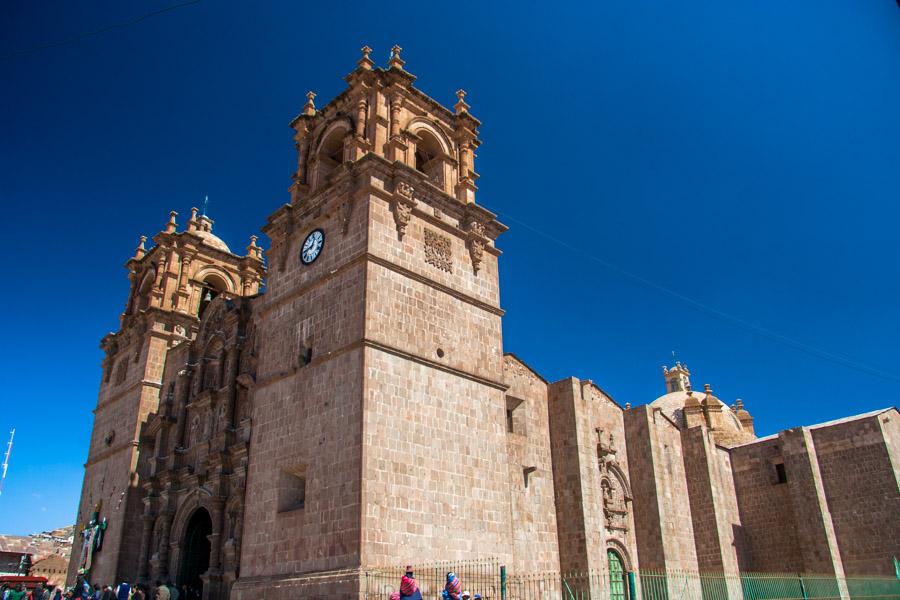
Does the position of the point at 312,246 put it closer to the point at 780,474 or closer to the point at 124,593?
the point at 124,593

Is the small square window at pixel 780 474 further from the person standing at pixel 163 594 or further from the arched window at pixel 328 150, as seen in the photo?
the person standing at pixel 163 594

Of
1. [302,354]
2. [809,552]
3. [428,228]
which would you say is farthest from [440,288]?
[809,552]

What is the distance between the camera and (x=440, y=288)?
19.1 m

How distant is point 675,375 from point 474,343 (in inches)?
1057

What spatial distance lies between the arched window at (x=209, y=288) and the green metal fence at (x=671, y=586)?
59.2 ft

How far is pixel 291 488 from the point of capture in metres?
17.4

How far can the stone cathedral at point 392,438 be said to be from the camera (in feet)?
53.5

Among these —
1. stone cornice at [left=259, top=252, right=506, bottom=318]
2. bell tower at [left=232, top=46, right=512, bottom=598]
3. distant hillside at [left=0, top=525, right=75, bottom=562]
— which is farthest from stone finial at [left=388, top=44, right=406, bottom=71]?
distant hillside at [left=0, top=525, right=75, bottom=562]

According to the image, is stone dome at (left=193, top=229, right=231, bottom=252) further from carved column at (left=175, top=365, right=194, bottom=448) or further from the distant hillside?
the distant hillside

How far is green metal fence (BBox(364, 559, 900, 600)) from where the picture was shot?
54.0 feet

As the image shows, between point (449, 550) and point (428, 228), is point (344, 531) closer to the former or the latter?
point (449, 550)

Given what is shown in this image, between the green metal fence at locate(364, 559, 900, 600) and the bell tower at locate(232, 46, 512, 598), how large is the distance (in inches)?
25.4

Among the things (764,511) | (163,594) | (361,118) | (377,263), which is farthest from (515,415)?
(764,511)

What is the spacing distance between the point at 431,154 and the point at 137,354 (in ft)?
47.2
